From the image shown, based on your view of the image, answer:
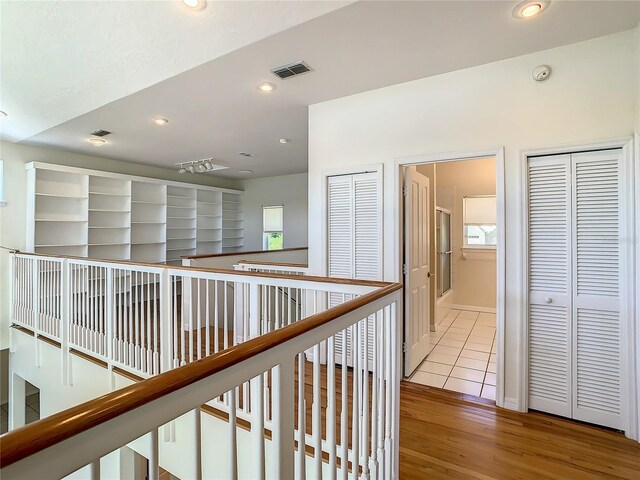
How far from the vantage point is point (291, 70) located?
8.27ft

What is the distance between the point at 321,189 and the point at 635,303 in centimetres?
260

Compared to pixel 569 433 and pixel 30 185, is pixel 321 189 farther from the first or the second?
pixel 30 185

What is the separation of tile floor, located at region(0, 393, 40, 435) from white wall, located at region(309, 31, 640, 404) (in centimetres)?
581

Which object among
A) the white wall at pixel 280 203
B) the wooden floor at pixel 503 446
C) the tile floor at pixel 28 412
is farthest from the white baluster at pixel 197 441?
the white wall at pixel 280 203

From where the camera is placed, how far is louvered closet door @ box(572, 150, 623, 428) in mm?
2186

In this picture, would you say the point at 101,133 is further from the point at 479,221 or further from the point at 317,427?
the point at 479,221

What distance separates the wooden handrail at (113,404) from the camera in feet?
1.64

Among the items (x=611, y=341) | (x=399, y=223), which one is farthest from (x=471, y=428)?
(x=399, y=223)

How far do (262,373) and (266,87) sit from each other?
2600mm

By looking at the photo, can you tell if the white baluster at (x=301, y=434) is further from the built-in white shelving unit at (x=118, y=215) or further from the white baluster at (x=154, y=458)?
the built-in white shelving unit at (x=118, y=215)

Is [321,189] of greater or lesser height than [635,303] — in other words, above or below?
above

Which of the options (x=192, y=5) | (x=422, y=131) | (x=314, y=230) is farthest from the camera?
(x=314, y=230)

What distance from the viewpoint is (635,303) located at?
2098 mm

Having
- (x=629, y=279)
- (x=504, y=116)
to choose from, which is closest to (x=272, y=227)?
(x=504, y=116)
